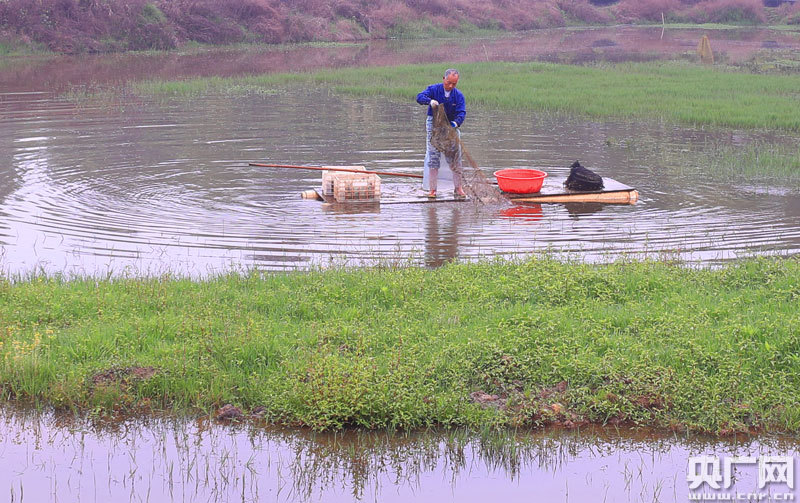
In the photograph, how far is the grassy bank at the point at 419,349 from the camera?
18.6 ft

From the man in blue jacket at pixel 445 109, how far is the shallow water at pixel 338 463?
6.15 metres

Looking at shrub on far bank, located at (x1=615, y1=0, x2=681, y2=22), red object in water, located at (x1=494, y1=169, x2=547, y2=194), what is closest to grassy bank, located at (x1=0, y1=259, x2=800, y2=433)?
red object in water, located at (x1=494, y1=169, x2=547, y2=194)

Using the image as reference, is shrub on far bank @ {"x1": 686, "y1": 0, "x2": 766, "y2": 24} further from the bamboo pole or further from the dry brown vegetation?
the bamboo pole

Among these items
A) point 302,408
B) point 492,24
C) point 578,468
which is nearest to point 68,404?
point 302,408

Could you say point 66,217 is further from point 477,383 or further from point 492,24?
point 492,24

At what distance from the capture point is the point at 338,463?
17.2ft

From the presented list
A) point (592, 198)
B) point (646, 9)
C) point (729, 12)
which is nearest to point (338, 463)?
point (592, 198)

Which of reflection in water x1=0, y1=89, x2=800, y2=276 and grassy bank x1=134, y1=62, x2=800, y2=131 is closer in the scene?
reflection in water x1=0, y1=89, x2=800, y2=276

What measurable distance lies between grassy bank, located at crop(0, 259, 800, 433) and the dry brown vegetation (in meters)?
33.7

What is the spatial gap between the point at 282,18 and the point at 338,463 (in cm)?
4286

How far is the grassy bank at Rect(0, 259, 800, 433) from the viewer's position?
5.67 metres

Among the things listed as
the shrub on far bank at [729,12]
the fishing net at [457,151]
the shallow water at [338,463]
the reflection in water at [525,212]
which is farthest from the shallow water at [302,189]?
the shrub on far bank at [729,12]

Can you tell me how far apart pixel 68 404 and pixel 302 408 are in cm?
151

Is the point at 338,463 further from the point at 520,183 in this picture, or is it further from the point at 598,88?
the point at 598,88
